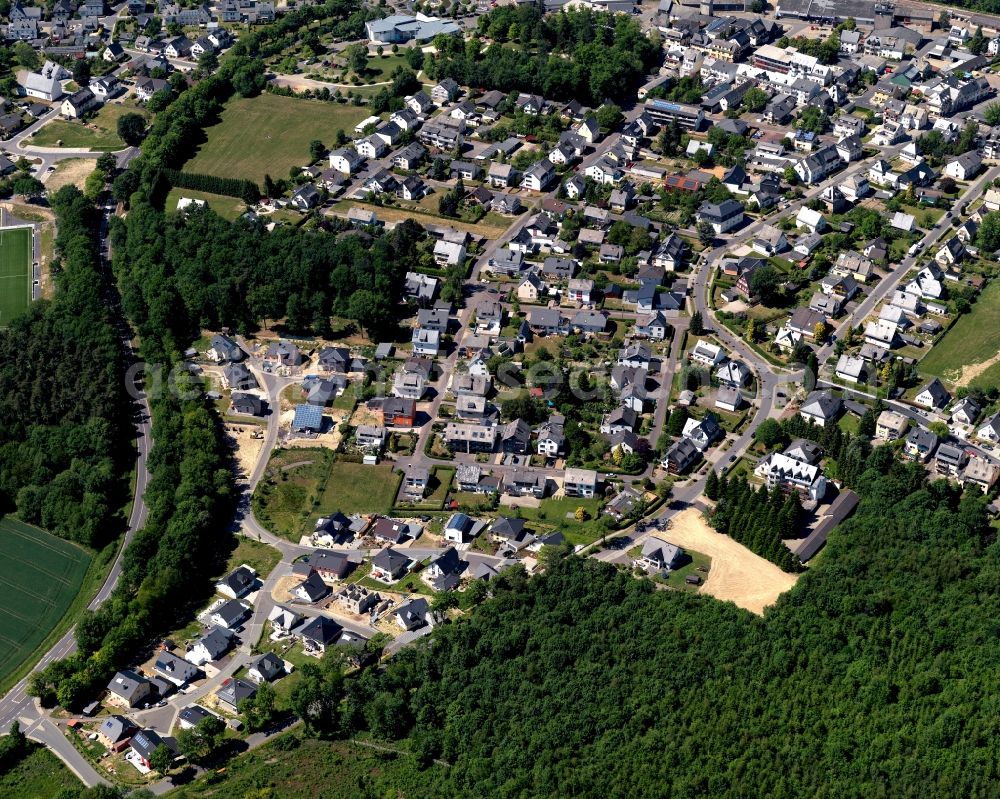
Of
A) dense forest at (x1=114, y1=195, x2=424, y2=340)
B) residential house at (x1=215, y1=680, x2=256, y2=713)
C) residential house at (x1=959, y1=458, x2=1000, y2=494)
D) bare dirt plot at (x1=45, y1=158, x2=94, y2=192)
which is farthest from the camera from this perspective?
bare dirt plot at (x1=45, y1=158, x2=94, y2=192)

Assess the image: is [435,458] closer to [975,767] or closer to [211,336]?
[211,336]

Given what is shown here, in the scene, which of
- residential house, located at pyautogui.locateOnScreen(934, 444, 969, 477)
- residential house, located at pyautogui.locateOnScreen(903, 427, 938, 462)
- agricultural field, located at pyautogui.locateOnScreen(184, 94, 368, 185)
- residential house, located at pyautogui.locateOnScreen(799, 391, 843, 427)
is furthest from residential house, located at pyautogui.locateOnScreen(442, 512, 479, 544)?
agricultural field, located at pyautogui.locateOnScreen(184, 94, 368, 185)

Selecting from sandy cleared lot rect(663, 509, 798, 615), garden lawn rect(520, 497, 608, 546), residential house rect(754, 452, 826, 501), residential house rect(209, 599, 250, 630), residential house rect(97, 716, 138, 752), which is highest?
residential house rect(754, 452, 826, 501)

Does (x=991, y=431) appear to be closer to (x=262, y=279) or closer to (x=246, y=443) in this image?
(x=246, y=443)

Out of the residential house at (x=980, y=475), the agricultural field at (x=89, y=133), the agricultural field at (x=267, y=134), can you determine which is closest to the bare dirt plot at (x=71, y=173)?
the agricultural field at (x=89, y=133)

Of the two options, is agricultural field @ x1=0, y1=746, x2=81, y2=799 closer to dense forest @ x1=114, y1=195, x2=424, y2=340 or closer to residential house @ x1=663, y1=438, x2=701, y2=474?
dense forest @ x1=114, y1=195, x2=424, y2=340

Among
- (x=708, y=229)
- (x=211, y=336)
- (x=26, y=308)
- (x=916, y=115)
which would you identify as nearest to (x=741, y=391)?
(x=708, y=229)

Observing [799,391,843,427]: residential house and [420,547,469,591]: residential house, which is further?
Result: [799,391,843,427]: residential house

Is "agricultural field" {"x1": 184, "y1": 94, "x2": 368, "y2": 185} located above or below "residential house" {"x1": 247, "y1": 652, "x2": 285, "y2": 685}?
above
